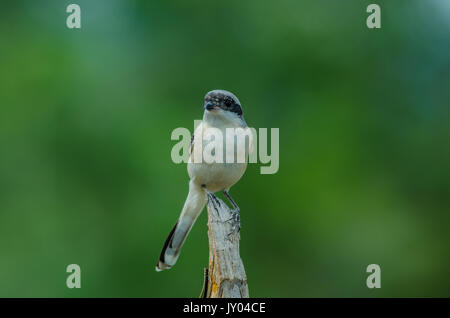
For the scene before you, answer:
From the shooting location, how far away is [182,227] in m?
5.78

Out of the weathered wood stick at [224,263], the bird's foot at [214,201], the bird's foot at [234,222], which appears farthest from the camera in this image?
the bird's foot at [214,201]

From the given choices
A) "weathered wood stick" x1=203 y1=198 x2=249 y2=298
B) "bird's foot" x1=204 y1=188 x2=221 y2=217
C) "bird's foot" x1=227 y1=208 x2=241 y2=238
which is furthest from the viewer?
"bird's foot" x1=204 y1=188 x2=221 y2=217

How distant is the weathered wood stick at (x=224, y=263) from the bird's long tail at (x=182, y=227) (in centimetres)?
100

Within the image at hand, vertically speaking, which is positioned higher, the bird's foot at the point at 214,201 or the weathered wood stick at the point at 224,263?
the bird's foot at the point at 214,201

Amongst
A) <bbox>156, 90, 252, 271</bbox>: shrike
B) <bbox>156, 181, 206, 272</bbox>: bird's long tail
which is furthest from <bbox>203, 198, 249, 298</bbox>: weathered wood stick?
<bbox>156, 181, 206, 272</bbox>: bird's long tail

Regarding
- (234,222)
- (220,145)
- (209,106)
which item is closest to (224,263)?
(234,222)

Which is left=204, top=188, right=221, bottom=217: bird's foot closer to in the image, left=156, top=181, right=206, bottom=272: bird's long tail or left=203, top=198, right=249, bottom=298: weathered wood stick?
left=203, top=198, right=249, bottom=298: weathered wood stick

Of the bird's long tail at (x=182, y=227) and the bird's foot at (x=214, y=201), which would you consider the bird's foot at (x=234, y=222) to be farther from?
the bird's long tail at (x=182, y=227)

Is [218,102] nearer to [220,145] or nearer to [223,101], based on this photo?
[223,101]

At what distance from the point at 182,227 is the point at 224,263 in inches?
63.9

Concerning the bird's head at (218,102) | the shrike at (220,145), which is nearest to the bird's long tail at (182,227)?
the shrike at (220,145)

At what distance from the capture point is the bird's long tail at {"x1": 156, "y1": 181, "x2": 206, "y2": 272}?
5641 millimetres

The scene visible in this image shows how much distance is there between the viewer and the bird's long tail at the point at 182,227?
5.64 metres

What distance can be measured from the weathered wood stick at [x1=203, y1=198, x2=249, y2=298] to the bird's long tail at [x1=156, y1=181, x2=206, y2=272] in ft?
3.27
